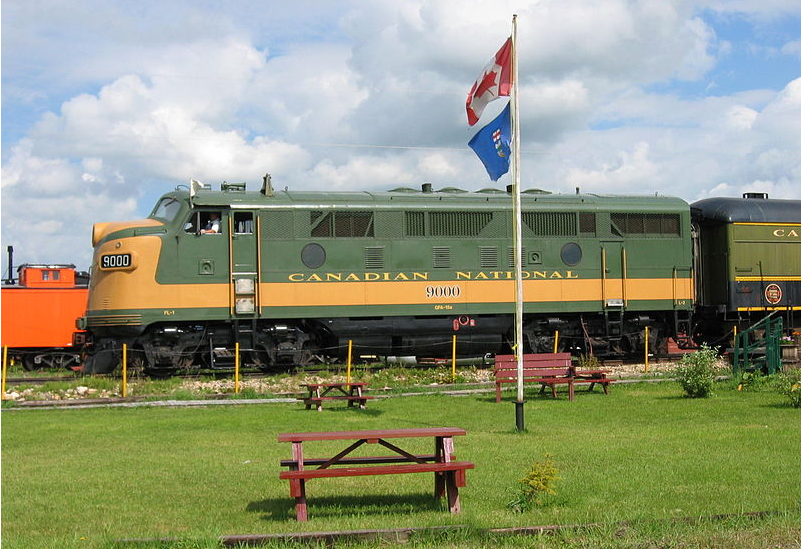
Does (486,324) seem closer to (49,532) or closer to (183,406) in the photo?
(183,406)

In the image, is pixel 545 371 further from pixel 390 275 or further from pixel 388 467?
pixel 388 467

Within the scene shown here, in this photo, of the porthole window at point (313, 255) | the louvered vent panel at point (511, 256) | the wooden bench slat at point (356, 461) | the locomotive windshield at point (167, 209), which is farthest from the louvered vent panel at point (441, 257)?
the wooden bench slat at point (356, 461)

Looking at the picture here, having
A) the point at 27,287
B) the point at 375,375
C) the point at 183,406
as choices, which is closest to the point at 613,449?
the point at 183,406

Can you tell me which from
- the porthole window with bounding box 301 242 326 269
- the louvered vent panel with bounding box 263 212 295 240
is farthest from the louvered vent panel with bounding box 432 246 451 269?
the louvered vent panel with bounding box 263 212 295 240

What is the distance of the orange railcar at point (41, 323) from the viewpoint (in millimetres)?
26672

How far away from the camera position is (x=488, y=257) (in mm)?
22812

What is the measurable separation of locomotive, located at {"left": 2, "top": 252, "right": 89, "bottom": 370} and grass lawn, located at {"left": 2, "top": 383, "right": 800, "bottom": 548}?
12433mm

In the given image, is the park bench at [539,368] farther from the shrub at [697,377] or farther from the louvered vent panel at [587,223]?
the louvered vent panel at [587,223]

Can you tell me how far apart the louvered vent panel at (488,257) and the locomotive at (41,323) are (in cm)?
1230

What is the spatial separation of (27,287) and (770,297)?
21.5 metres

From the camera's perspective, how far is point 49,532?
711 centimetres

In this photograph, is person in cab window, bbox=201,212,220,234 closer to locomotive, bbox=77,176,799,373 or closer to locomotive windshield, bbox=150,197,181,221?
locomotive, bbox=77,176,799,373

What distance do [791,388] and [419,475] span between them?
7678 mm

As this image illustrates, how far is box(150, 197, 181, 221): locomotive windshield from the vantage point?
70.1 ft
